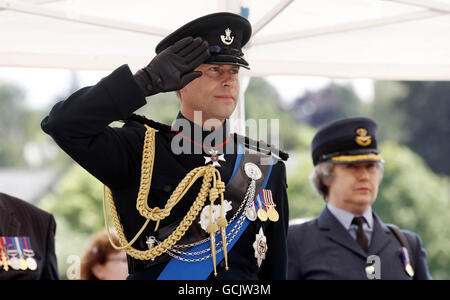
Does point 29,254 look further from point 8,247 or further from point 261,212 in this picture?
point 261,212

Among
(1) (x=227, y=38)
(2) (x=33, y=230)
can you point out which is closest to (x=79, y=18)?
(2) (x=33, y=230)

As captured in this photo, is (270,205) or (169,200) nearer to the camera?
(169,200)

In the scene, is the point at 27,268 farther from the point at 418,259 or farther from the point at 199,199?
the point at 418,259

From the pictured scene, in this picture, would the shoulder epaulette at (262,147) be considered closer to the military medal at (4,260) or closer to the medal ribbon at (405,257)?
the military medal at (4,260)

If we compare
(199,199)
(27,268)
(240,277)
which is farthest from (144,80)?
(27,268)

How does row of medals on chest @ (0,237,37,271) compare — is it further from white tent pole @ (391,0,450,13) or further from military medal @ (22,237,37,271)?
white tent pole @ (391,0,450,13)

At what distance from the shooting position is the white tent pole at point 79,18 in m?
4.38

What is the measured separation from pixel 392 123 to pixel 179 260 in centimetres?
5272

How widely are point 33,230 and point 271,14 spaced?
1767mm

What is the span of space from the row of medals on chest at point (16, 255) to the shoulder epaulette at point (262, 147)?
130 centimetres

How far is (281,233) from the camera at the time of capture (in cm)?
354

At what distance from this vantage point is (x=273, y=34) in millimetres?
4910

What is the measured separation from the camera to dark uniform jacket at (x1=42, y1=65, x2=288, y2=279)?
295 cm

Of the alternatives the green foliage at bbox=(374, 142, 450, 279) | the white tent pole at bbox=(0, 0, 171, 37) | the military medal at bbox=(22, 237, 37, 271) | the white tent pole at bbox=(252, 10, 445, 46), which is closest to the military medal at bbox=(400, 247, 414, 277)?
the white tent pole at bbox=(252, 10, 445, 46)
